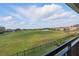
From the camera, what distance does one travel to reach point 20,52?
161 cm

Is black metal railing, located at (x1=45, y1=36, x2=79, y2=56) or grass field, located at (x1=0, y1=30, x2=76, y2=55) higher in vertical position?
grass field, located at (x1=0, y1=30, x2=76, y2=55)

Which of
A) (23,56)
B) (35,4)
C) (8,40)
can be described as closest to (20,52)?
(23,56)

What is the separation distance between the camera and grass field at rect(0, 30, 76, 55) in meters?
1.60

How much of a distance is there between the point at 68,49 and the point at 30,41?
39 cm

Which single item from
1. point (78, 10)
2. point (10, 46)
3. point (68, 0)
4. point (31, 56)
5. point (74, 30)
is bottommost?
point (31, 56)

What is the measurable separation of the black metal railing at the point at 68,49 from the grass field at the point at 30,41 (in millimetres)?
50

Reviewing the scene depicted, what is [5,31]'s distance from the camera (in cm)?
160

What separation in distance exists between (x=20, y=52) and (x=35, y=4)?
500mm

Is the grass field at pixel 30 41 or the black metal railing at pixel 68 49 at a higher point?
the grass field at pixel 30 41

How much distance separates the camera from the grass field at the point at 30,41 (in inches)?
62.8

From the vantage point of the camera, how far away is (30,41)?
1620 mm

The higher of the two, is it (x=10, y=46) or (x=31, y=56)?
(x=10, y=46)

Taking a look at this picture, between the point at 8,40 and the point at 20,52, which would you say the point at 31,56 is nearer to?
the point at 20,52

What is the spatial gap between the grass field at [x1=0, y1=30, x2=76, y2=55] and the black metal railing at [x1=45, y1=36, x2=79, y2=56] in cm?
5
